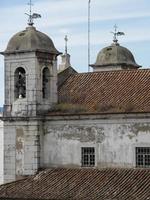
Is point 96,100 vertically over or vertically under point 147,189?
over

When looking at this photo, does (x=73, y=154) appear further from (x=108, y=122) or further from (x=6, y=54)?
(x=6, y=54)

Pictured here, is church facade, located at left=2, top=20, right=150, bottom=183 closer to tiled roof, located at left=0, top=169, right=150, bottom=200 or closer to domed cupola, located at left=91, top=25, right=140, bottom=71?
tiled roof, located at left=0, top=169, right=150, bottom=200

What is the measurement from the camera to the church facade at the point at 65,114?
30.7 meters

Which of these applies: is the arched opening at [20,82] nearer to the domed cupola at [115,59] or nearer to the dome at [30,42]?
the dome at [30,42]

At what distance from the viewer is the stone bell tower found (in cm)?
3288

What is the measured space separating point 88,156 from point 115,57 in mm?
11470

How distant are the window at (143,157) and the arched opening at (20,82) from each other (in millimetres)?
6956

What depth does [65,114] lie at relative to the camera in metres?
32.1

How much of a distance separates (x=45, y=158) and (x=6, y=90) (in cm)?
415

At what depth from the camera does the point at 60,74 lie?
35.3 metres

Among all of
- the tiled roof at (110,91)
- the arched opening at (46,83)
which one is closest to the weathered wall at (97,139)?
the tiled roof at (110,91)

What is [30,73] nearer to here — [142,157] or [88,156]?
[88,156]

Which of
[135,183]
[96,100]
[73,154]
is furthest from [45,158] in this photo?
[135,183]

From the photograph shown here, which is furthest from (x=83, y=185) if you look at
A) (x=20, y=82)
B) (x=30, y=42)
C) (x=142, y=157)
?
(x=30, y=42)
